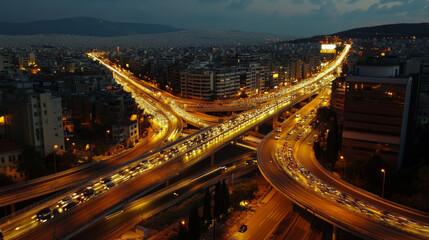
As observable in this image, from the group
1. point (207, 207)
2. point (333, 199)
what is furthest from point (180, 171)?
point (333, 199)

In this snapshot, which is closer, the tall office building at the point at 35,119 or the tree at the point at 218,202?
the tree at the point at 218,202

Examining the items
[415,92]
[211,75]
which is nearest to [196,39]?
[211,75]

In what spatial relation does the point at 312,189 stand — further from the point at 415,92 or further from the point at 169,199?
the point at 415,92

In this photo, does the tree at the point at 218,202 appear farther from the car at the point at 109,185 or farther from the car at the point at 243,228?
the car at the point at 109,185

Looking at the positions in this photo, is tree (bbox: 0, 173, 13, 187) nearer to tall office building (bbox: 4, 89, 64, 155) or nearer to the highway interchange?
tall office building (bbox: 4, 89, 64, 155)

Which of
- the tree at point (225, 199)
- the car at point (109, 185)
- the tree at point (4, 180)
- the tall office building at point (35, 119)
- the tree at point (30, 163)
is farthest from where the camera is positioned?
the tall office building at point (35, 119)

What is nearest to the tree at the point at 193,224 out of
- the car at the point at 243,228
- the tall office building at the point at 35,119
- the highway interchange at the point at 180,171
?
the car at the point at 243,228

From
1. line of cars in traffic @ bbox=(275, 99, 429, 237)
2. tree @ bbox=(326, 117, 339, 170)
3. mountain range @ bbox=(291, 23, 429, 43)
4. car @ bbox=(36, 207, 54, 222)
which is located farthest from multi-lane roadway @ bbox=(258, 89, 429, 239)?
mountain range @ bbox=(291, 23, 429, 43)
